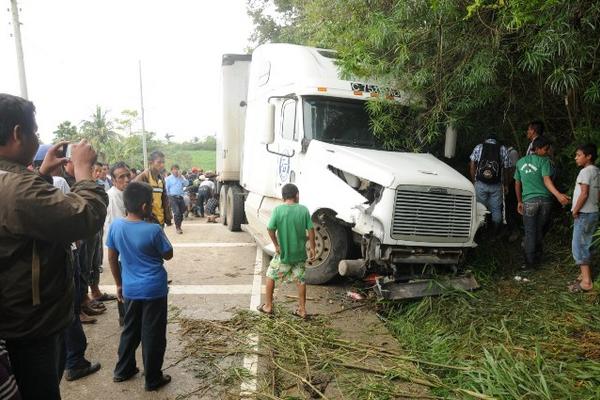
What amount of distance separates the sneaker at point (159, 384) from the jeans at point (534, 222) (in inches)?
197

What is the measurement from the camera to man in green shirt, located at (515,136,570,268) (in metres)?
5.81

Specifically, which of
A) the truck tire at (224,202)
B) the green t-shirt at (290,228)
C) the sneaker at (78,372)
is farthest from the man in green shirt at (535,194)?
the truck tire at (224,202)

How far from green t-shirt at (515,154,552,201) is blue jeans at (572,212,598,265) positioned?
0.79m

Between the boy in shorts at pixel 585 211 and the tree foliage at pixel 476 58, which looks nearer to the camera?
the tree foliage at pixel 476 58

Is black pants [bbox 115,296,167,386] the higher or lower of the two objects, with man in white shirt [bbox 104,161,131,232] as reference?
lower

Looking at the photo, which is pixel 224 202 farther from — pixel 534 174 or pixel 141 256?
pixel 141 256

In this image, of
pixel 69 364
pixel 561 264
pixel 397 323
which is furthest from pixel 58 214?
pixel 561 264

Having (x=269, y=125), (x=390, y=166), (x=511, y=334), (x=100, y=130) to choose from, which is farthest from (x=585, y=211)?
(x=100, y=130)

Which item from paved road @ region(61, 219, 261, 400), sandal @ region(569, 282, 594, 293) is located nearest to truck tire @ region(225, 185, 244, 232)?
paved road @ region(61, 219, 261, 400)

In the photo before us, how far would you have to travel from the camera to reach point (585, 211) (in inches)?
199

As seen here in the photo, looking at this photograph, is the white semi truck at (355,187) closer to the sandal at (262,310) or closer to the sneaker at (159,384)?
the sandal at (262,310)

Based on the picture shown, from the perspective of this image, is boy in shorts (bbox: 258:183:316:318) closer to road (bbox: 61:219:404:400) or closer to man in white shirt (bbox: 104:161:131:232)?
road (bbox: 61:219:404:400)

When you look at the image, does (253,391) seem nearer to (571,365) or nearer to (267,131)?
(571,365)

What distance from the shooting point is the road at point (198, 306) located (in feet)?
11.1
